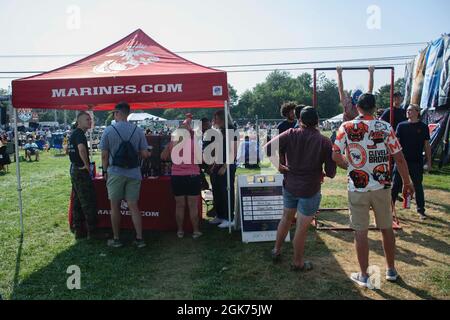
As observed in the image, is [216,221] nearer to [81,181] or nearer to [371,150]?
[81,181]

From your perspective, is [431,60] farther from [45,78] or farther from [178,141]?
[45,78]

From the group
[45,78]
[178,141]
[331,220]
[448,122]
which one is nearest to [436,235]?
[331,220]

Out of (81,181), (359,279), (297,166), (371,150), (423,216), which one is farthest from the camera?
(423,216)

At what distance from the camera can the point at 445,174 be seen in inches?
426

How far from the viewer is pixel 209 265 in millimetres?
4426

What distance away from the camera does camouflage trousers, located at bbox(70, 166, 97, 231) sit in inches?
208

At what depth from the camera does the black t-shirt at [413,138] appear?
19.5ft

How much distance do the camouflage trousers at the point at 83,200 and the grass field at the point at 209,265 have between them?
0.97 feet

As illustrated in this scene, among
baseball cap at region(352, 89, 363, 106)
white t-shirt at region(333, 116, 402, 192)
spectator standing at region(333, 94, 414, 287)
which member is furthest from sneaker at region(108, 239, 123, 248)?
baseball cap at region(352, 89, 363, 106)

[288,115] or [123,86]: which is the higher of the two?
[123,86]

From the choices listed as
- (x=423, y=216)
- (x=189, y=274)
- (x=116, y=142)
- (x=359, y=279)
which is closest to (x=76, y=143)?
(x=116, y=142)

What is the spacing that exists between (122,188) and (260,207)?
193cm

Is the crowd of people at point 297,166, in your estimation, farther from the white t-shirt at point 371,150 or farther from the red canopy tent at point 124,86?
the red canopy tent at point 124,86

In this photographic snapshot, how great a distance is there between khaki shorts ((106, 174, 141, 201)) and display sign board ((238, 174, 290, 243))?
147 centimetres
